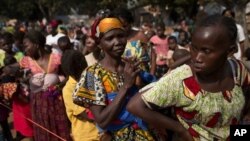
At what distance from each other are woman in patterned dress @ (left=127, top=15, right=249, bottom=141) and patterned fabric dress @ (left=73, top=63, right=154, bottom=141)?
0.43 metres

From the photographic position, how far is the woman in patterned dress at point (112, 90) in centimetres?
258

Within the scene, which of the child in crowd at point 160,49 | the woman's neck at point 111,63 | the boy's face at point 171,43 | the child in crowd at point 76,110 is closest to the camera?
the woman's neck at point 111,63

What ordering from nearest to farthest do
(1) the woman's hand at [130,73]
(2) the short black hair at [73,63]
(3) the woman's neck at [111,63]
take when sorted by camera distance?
(1) the woman's hand at [130,73], (3) the woman's neck at [111,63], (2) the short black hair at [73,63]

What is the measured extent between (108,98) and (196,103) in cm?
66

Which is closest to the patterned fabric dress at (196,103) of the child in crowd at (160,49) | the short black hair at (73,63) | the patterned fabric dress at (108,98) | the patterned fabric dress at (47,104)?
the patterned fabric dress at (108,98)

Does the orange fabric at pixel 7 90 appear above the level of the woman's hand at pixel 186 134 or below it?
above

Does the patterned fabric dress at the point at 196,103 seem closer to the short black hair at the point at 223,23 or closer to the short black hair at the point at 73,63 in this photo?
the short black hair at the point at 223,23

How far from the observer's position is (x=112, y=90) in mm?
2721

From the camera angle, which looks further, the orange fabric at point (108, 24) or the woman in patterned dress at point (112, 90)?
the orange fabric at point (108, 24)

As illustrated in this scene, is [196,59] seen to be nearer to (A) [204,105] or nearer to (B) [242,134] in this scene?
(A) [204,105]

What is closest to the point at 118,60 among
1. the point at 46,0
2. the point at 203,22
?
the point at 203,22

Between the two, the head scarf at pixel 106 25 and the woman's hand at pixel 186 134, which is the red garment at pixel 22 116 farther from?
the woman's hand at pixel 186 134

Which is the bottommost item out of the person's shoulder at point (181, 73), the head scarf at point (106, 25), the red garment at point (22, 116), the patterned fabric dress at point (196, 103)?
the red garment at point (22, 116)

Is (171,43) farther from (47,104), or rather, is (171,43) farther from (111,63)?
(111,63)
